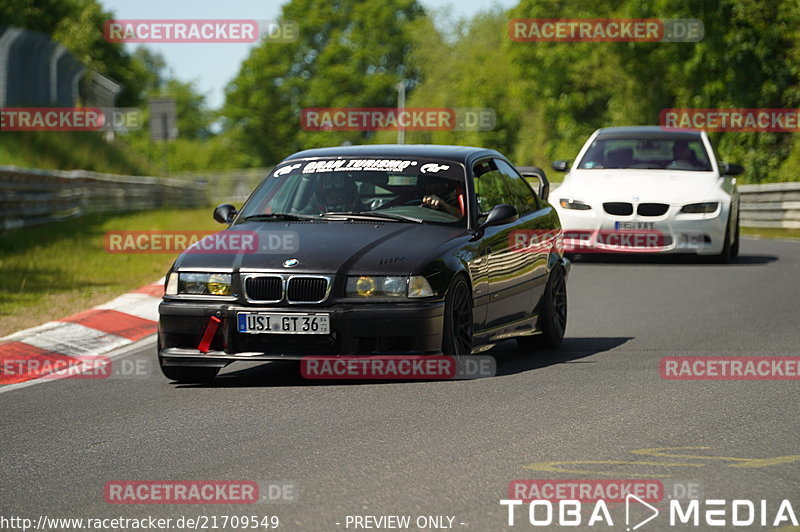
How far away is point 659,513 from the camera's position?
212 inches

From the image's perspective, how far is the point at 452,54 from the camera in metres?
93.6

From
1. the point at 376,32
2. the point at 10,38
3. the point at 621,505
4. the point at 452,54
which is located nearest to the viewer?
the point at 621,505

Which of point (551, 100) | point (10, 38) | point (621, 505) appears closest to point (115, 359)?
point (621, 505)

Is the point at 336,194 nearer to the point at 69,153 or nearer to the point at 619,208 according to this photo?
the point at 619,208

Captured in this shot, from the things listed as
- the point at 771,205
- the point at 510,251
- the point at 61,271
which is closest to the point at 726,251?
the point at 61,271

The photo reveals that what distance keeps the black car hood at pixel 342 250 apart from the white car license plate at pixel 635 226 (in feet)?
27.8

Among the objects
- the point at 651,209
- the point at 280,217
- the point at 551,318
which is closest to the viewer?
the point at 280,217

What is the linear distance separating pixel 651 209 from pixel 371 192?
844 cm

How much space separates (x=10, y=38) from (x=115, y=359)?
21332 mm

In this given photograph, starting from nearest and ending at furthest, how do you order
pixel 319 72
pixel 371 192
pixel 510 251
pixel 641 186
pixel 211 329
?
pixel 211 329 → pixel 371 192 → pixel 510 251 → pixel 641 186 → pixel 319 72

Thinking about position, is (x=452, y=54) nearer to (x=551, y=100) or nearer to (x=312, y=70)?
(x=312, y=70)

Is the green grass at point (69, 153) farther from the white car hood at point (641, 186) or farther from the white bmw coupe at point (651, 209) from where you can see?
the white bmw coupe at point (651, 209)

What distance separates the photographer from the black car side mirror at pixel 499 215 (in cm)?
955

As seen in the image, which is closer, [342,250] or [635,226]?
[342,250]
